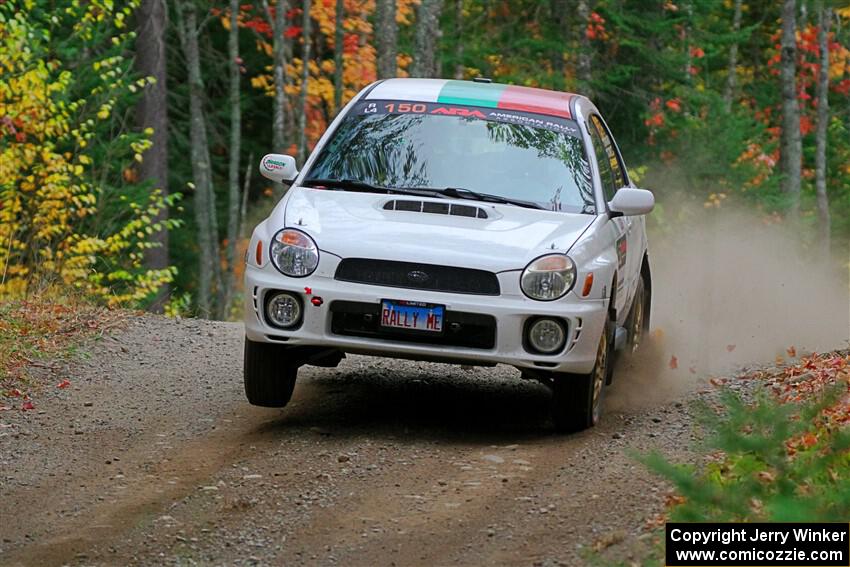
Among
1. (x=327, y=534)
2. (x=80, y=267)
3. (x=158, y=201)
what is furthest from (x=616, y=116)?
(x=327, y=534)

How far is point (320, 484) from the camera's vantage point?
23.3 feet

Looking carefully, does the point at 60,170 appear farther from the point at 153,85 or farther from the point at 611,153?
the point at 611,153

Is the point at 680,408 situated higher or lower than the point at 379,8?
lower

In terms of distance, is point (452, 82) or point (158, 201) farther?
point (158, 201)

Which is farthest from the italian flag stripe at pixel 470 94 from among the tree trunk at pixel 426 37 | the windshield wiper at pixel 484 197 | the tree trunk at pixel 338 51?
the tree trunk at pixel 338 51

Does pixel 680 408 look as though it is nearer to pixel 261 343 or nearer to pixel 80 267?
pixel 261 343

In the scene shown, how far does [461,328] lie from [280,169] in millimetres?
1896

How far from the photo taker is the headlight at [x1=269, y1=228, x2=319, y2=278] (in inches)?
313

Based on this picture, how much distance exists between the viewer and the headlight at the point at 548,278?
780 centimetres

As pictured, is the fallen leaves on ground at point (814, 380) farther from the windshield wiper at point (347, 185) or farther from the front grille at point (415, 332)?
the windshield wiper at point (347, 185)

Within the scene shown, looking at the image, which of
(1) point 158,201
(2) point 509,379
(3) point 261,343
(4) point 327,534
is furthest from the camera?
(1) point 158,201

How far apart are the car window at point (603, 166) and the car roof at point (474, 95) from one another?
263 millimetres

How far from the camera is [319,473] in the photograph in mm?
7324

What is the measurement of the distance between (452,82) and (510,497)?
3849 millimetres
